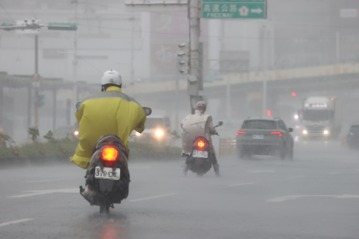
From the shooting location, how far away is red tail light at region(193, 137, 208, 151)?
2166cm

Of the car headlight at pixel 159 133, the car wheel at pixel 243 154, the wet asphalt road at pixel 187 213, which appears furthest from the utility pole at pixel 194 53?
the wet asphalt road at pixel 187 213

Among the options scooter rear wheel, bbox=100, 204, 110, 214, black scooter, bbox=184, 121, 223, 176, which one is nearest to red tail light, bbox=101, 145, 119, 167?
scooter rear wheel, bbox=100, 204, 110, 214

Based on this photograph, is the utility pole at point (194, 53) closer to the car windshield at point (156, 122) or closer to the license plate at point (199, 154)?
the car windshield at point (156, 122)

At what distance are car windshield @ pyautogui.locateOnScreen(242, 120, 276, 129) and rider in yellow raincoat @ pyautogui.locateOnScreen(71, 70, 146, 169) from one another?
28048 millimetres

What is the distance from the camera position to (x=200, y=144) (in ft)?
71.2

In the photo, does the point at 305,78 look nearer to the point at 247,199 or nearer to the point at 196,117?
the point at 196,117

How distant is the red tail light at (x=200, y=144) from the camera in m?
21.7

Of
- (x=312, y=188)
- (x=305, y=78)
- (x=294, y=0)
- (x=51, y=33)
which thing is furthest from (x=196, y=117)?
(x=294, y=0)

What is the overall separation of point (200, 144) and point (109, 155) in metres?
10.7

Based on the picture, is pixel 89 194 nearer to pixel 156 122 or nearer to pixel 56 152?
pixel 56 152

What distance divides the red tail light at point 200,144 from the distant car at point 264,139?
56.2ft

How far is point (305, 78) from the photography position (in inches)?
4668

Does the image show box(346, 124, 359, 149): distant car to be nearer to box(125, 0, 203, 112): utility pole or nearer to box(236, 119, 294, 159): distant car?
box(236, 119, 294, 159): distant car

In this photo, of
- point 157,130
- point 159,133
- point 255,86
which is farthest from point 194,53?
point 255,86
